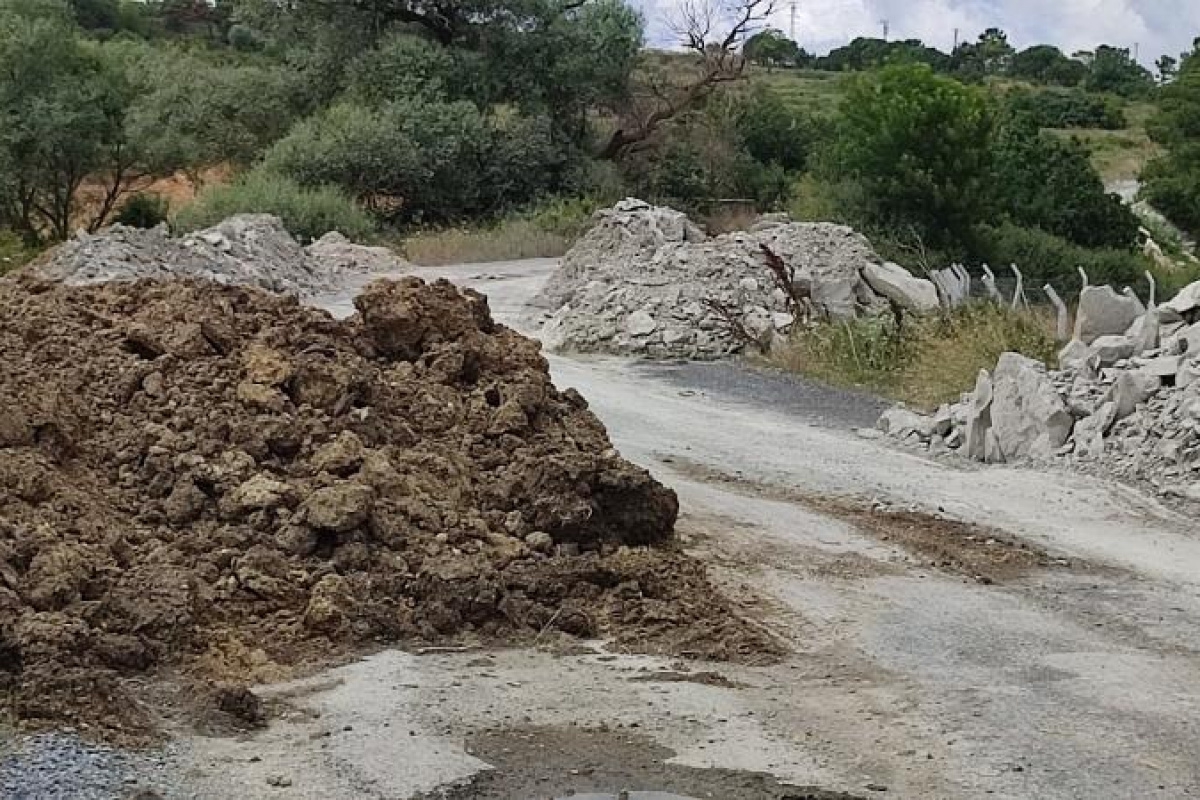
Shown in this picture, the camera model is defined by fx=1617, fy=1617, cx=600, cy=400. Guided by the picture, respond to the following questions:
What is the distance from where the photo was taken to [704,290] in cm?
2031

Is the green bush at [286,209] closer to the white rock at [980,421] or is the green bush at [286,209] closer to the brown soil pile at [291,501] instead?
the white rock at [980,421]

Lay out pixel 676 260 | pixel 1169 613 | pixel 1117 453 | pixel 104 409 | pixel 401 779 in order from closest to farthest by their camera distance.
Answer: pixel 401 779
pixel 1169 613
pixel 104 409
pixel 1117 453
pixel 676 260

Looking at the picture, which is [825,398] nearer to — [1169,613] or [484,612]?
[1169,613]

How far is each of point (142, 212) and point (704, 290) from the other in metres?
21.1

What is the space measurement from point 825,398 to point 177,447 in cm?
874

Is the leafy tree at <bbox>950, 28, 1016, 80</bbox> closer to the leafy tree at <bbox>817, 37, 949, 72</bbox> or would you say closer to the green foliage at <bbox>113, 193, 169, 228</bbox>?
the leafy tree at <bbox>817, 37, 949, 72</bbox>

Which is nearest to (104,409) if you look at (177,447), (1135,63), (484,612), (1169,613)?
(177,447)

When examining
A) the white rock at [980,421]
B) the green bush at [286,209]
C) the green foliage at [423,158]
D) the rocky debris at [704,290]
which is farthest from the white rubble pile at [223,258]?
the white rock at [980,421]

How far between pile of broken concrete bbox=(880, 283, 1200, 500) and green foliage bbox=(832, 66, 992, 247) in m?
21.7

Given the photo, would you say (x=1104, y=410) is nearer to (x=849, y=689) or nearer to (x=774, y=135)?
(x=849, y=689)

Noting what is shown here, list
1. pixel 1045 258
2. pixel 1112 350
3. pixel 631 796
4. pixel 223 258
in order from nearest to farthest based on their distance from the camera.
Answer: pixel 631 796, pixel 1112 350, pixel 223 258, pixel 1045 258

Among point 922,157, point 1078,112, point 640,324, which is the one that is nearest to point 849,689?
point 640,324

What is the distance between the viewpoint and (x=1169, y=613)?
896 centimetres

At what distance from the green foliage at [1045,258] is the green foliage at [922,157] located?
67 cm
